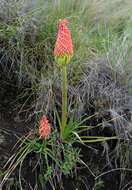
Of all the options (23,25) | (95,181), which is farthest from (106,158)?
(23,25)

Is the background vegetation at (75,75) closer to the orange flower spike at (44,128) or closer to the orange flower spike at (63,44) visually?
the orange flower spike at (44,128)

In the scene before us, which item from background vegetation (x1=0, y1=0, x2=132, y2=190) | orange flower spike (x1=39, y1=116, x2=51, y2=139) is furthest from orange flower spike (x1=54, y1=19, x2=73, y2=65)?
background vegetation (x1=0, y1=0, x2=132, y2=190)

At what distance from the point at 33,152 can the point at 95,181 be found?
337 millimetres

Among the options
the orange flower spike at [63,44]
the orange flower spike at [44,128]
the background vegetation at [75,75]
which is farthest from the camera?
the background vegetation at [75,75]

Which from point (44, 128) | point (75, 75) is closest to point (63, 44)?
point (44, 128)

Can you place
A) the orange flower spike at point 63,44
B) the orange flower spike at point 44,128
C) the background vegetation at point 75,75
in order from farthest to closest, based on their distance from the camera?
the background vegetation at point 75,75, the orange flower spike at point 44,128, the orange flower spike at point 63,44

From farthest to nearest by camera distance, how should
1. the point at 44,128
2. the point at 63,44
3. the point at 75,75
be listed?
the point at 75,75, the point at 44,128, the point at 63,44

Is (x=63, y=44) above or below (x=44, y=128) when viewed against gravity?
above

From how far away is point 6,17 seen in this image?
270 centimetres

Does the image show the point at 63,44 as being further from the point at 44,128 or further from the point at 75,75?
the point at 75,75

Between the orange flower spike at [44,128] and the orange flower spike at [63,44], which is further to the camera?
the orange flower spike at [44,128]

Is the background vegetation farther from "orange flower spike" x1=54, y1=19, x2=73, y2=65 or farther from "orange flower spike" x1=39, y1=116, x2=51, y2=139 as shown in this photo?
"orange flower spike" x1=54, y1=19, x2=73, y2=65

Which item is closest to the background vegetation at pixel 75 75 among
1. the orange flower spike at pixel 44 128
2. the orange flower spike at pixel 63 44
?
the orange flower spike at pixel 44 128

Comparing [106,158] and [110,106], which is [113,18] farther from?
[106,158]
